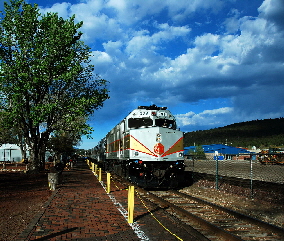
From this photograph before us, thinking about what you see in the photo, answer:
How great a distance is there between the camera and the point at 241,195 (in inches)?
586

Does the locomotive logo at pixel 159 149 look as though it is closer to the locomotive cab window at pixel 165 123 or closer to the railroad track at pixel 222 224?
the locomotive cab window at pixel 165 123

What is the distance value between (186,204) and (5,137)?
56.3 m

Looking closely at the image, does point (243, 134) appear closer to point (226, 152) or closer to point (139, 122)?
point (226, 152)

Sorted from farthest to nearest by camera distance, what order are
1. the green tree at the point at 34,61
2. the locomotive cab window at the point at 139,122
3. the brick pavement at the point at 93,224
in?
the green tree at the point at 34,61
the locomotive cab window at the point at 139,122
the brick pavement at the point at 93,224

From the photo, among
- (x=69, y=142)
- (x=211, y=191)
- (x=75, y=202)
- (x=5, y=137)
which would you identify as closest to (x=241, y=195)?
(x=211, y=191)

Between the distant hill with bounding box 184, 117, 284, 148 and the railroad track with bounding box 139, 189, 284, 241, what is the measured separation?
402ft

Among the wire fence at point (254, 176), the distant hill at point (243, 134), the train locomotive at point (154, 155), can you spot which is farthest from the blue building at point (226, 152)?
the distant hill at point (243, 134)

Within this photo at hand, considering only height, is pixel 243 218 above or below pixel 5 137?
below

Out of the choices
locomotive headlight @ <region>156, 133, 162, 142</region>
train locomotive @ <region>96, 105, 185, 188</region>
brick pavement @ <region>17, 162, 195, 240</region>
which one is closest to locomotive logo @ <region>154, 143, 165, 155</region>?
train locomotive @ <region>96, 105, 185, 188</region>

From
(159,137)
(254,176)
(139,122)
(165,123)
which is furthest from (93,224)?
(254,176)

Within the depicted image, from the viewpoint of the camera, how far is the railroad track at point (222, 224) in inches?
306

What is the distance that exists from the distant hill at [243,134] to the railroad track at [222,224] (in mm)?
122418

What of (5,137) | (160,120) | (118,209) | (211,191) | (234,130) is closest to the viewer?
(118,209)

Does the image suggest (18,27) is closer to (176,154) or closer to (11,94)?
(11,94)
